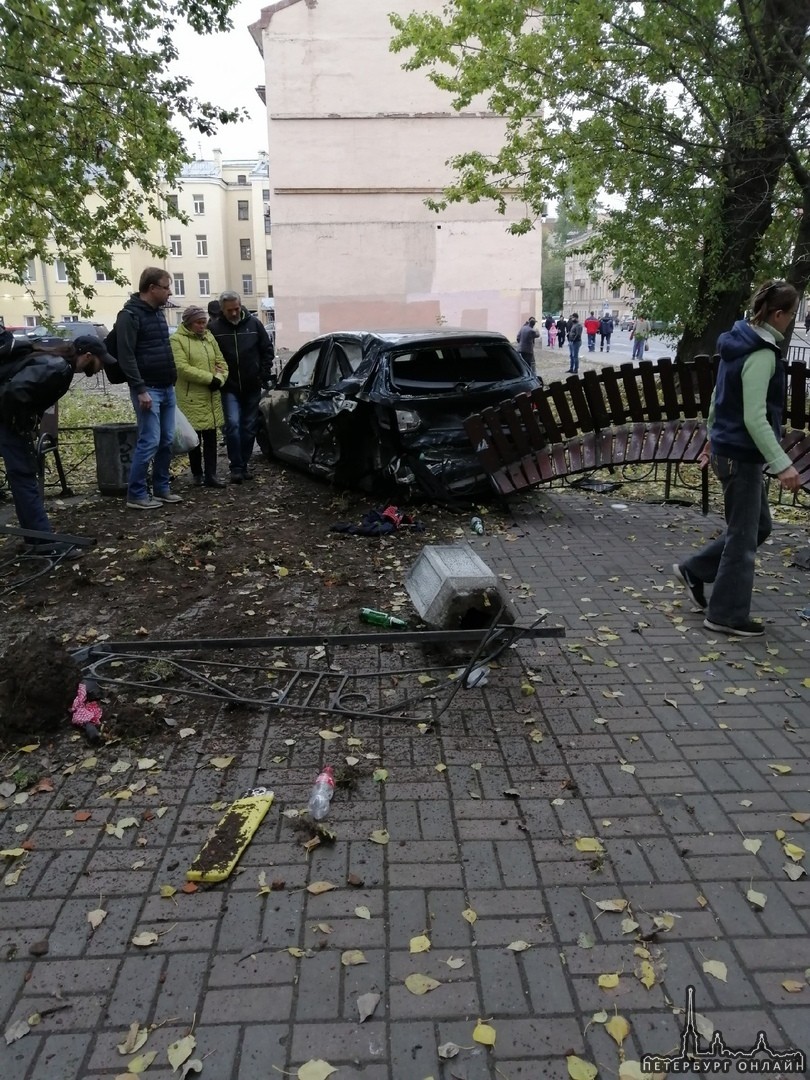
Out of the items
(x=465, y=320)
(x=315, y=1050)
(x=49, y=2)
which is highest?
(x=49, y=2)

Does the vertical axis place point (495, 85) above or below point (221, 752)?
above

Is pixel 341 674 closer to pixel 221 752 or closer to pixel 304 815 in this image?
pixel 221 752

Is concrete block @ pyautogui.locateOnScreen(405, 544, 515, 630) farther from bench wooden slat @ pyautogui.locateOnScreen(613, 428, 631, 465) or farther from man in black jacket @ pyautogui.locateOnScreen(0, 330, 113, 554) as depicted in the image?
bench wooden slat @ pyautogui.locateOnScreen(613, 428, 631, 465)

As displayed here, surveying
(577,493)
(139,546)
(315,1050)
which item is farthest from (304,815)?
(577,493)

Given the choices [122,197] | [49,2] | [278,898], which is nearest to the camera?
[278,898]

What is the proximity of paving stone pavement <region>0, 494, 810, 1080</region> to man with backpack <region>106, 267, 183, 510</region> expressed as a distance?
4.46m

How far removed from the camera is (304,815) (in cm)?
317

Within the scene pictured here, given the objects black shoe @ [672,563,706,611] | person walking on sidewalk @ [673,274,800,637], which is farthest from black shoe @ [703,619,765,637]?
black shoe @ [672,563,706,611]

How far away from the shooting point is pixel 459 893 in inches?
108

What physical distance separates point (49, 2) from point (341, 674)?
856 centimetres

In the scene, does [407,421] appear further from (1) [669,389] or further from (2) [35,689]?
(2) [35,689]

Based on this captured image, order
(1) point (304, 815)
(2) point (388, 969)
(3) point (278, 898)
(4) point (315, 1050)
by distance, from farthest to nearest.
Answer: (1) point (304, 815), (3) point (278, 898), (2) point (388, 969), (4) point (315, 1050)

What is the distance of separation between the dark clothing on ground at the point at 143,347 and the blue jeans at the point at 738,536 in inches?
200

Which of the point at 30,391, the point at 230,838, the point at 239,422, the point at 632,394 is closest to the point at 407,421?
the point at 632,394
